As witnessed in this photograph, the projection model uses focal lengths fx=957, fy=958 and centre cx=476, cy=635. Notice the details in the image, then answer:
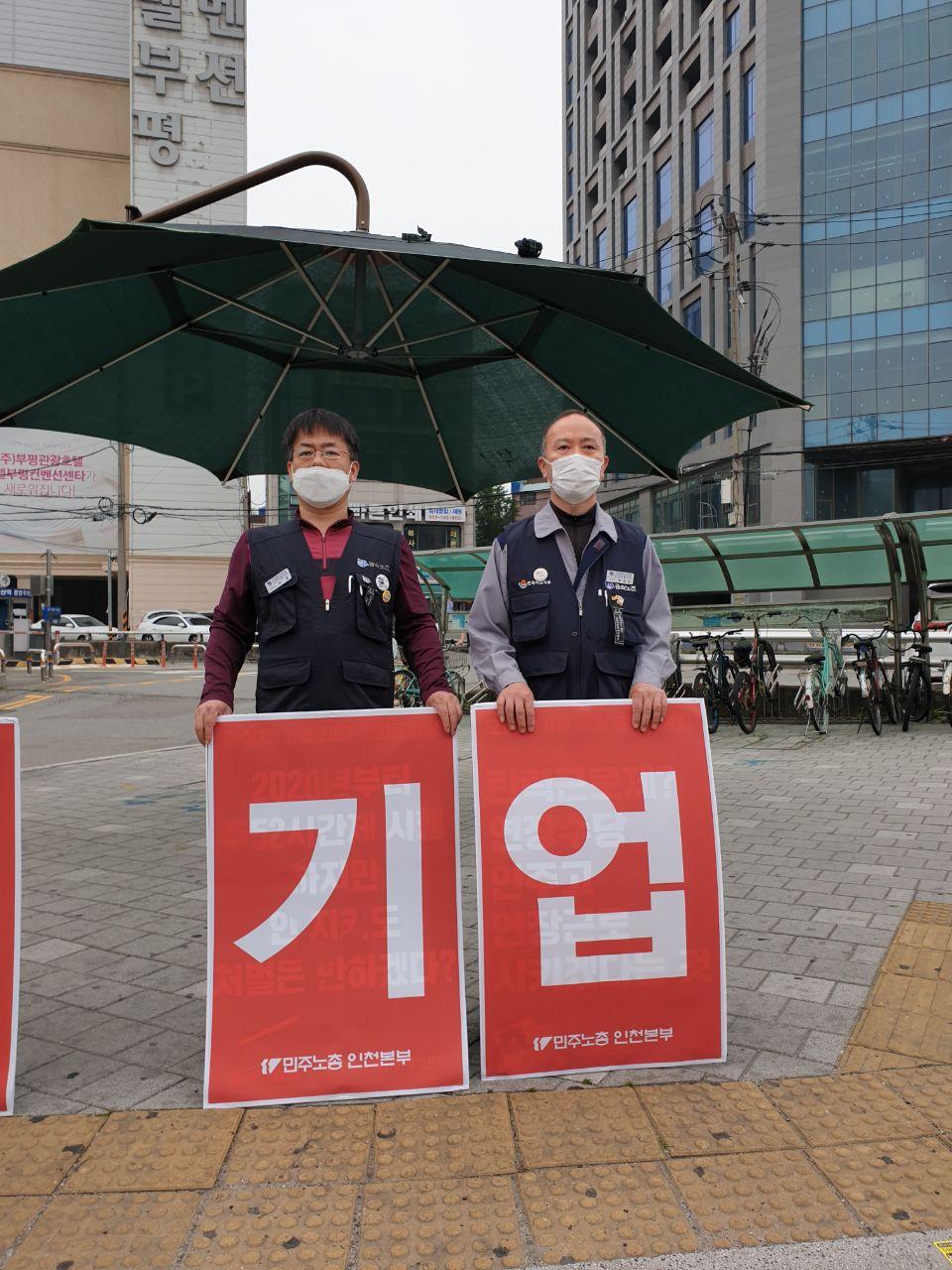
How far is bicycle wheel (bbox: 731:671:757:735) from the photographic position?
1134 cm

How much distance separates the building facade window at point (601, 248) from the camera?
60.7 metres

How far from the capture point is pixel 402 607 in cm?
340

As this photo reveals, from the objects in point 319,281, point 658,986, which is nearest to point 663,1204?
point 658,986

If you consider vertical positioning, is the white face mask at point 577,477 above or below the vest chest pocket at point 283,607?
above

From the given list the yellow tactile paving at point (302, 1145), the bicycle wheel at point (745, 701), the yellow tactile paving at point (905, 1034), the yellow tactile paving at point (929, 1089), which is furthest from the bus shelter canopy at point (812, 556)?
the yellow tactile paving at point (302, 1145)

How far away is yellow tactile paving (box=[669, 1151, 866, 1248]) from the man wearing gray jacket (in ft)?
4.66

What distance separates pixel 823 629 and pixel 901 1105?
9.45 m

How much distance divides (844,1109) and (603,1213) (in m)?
0.89

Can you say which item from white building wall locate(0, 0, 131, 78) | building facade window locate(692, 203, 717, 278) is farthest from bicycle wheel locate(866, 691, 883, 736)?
white building wall locate(0, 0, 131, 78)

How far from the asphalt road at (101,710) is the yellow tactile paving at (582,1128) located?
8.41 meters

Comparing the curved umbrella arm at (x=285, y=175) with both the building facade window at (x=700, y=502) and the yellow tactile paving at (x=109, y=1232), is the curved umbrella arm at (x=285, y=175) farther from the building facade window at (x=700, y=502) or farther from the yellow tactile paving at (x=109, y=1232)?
the building facade window at (x=700, y=502)

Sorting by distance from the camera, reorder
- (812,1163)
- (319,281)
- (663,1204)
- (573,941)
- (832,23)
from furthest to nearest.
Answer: (832,23) → (319,281) → (573,941) → (812,1163) → (663,1204)

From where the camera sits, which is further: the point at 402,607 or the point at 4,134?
the point at 4,134

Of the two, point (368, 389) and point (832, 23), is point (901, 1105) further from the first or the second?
point (832, 23)
